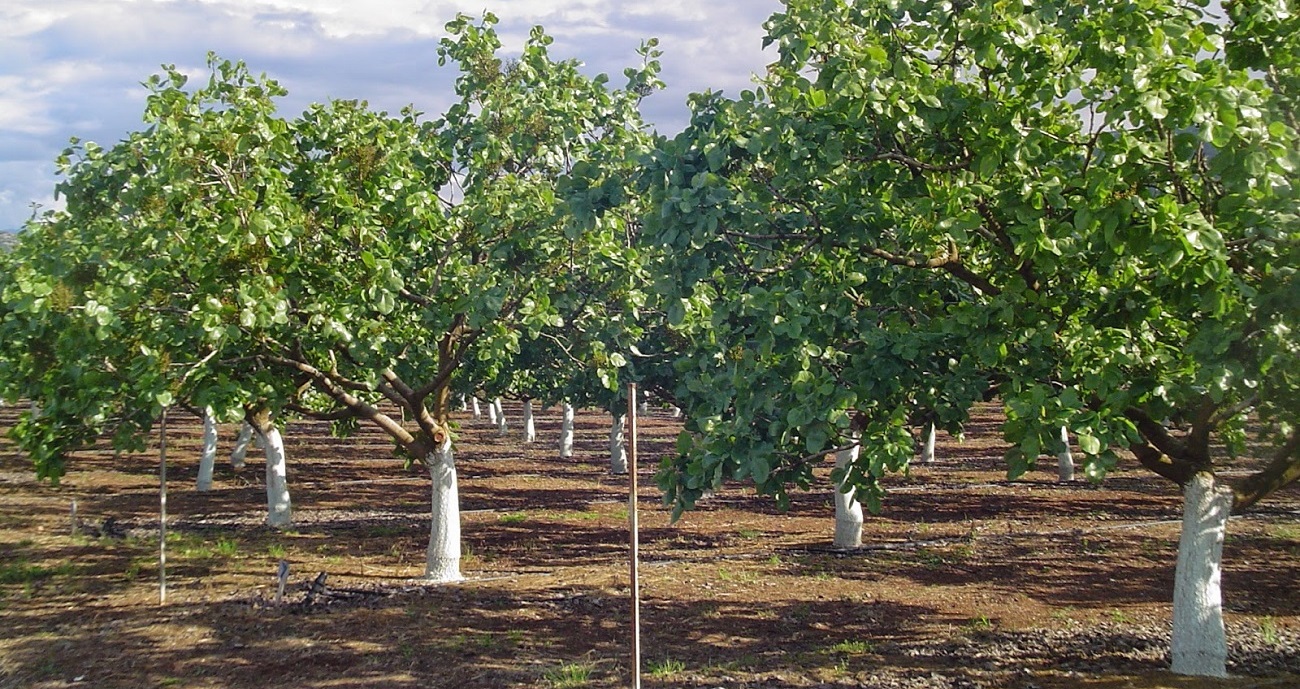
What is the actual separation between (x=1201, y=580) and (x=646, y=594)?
26.4 ft

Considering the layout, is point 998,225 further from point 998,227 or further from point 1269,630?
point 1269,630

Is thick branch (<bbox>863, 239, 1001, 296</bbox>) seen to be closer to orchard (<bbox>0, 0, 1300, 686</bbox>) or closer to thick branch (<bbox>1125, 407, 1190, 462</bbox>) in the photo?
orchard (<bbox>0, 0, 1300, 686</bbox>)

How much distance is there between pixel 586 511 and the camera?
26.1 meters

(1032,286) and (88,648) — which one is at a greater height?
(1032,286)

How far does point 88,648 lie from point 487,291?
6.73 meters

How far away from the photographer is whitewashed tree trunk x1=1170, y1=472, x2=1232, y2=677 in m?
10.2

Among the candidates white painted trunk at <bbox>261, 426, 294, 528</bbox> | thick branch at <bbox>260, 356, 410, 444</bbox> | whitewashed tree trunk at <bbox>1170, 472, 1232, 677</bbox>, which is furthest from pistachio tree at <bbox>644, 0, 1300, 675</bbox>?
white painted trunk at <bbox>261, 426, 294, 528</bbox>

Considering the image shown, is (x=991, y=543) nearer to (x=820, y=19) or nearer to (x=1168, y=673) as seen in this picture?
(x=1168, y=673)

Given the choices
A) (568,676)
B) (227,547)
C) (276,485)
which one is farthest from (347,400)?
(276,485)

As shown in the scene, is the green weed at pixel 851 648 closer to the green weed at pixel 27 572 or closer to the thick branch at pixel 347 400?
the thick branch at pixel 347 400

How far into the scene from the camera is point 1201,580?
10.2 metres

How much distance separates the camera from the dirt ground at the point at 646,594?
1178 centimetres

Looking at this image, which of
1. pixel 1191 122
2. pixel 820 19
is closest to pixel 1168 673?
pixel 1191 122

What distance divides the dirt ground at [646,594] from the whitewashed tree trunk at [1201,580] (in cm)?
30
